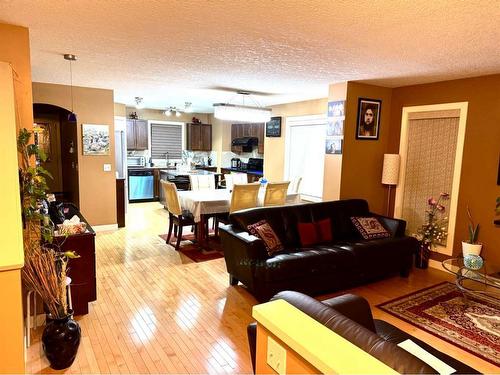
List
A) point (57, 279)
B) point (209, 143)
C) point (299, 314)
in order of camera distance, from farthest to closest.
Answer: point (209, 143), point (57, 279), point (299, 314)

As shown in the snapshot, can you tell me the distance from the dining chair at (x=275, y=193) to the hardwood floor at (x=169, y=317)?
4.05 feet

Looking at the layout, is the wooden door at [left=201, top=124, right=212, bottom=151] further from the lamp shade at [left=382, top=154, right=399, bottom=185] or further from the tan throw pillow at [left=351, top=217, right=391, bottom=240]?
the tan throw pillow at [left=351, top=217, right=391, bottom=240]

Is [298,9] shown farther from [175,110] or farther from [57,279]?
[175,110]

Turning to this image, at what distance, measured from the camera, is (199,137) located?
30.8 feet

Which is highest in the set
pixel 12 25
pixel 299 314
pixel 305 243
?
pixel 12 25

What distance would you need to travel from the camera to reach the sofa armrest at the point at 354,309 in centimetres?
201

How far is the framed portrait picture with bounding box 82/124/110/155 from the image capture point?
213 inches

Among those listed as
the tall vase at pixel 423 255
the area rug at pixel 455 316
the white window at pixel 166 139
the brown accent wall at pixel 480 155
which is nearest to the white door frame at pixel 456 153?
the brown accent wall at pixel 480 155

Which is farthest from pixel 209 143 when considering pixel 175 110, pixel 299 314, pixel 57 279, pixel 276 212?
pixel 299 314

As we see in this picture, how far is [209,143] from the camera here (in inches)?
374

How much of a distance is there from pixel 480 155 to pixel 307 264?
2.55 metres

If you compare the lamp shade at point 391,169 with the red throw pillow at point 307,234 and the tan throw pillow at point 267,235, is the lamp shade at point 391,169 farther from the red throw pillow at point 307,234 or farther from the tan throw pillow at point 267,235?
the tan throw pillow at point 267,235

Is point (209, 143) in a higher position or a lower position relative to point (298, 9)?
lower

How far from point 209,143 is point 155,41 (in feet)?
22.0
